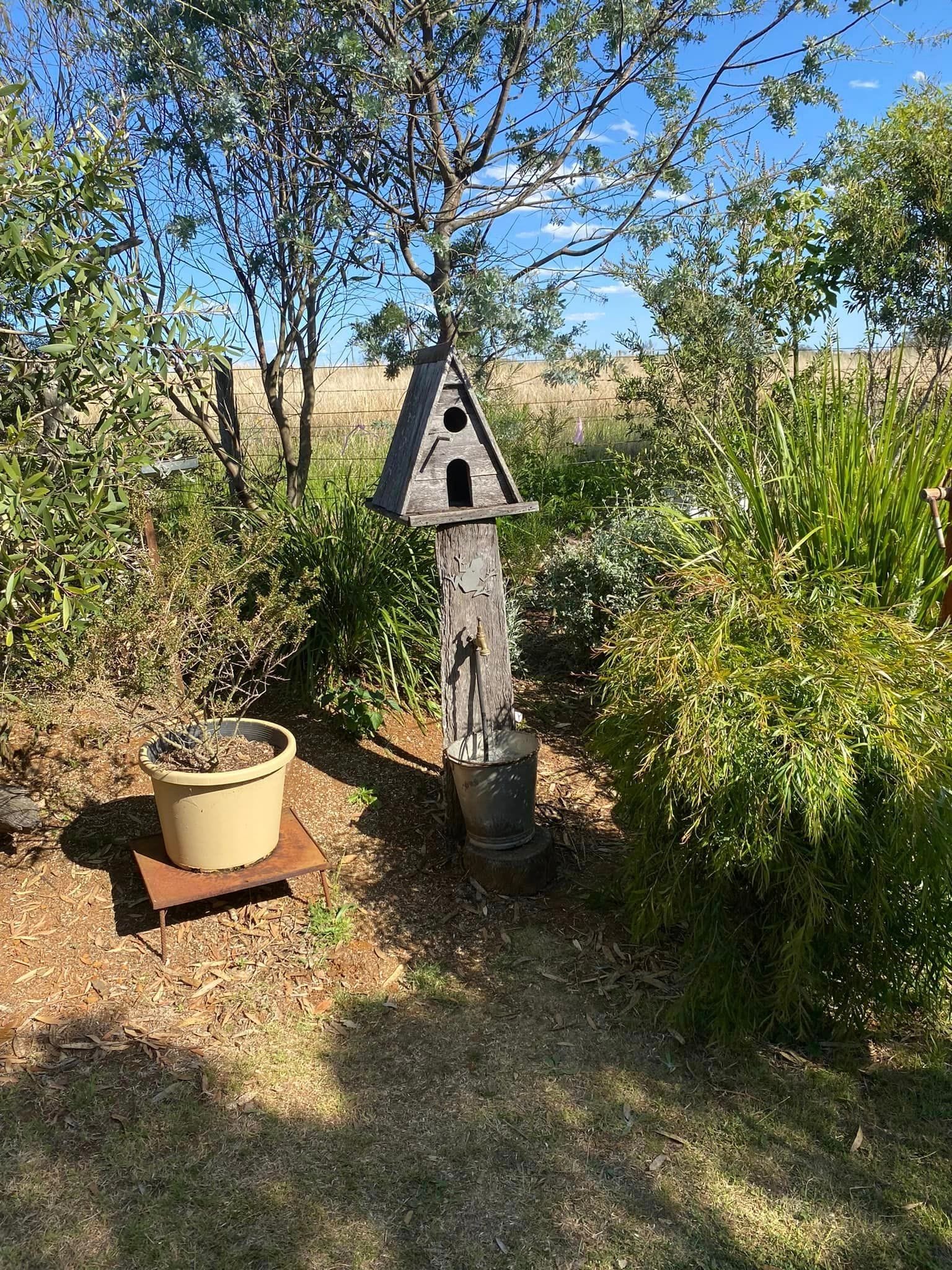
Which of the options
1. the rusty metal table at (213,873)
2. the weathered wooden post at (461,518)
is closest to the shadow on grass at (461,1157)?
the rusty metal table at (213,873)

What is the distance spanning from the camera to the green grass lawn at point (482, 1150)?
2244 millimetres

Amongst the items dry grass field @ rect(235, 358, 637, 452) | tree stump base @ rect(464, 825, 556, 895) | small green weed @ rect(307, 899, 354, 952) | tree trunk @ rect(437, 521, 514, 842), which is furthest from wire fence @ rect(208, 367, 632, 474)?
small green weed @ rect(307, 899, 354, 952)

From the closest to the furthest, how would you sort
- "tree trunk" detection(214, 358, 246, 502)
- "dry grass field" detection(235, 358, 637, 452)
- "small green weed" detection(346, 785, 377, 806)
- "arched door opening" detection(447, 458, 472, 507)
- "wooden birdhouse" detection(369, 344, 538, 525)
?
"wooden birdhouse" detection(369, 344, 538, 525) < "arched door opening" detection(447, 458, 472, 507) < "small green weed" detection(346, 785, 377, 806) < "tree trunk" detection(214, 358, 246, 502) < "dry grass field" detection(235, 358, 637, 452)

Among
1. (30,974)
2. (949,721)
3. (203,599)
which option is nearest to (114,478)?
(203,599)

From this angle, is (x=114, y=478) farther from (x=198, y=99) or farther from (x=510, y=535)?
(x=510, y=535)

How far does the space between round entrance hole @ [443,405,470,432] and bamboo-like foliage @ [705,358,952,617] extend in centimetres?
106

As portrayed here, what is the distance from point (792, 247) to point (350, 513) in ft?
14.3

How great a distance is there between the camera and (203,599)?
350 centimetres

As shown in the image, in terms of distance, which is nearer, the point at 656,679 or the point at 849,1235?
the point at 849,1235

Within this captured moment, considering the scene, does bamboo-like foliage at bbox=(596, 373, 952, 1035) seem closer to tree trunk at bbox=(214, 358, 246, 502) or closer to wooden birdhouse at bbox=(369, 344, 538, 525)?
wooden birdhouse at bbox=(369, 344, 538, 525)

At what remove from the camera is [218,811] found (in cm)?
333

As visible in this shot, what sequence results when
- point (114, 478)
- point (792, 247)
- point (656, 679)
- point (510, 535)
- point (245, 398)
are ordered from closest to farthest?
A: point (656, 679) < point (114, 478) < point (510, 535) < point (792, 247) < point (245, 398)

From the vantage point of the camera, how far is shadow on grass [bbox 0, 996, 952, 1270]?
224 cm

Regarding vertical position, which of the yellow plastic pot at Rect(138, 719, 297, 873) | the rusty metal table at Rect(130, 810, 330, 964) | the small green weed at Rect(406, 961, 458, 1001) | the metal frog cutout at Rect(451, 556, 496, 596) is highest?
the metal frog cutout at Rect(451, 556, 496, 596)
